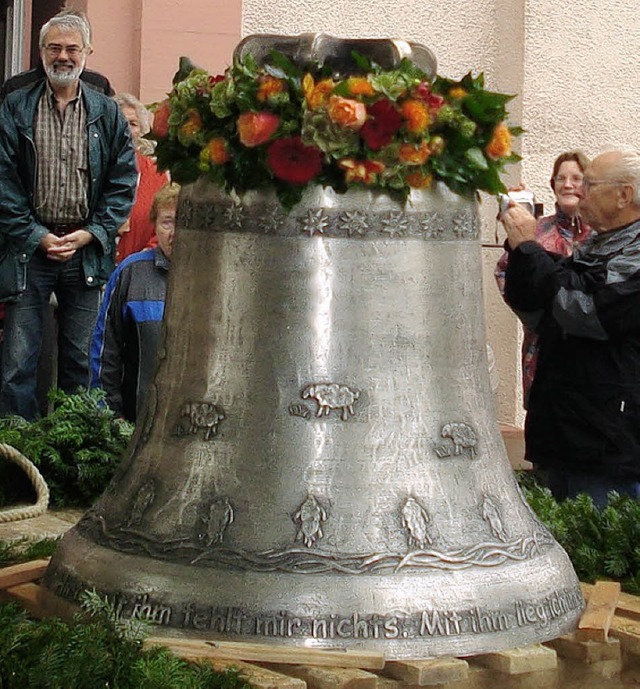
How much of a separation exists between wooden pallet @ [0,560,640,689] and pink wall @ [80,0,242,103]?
435 cm

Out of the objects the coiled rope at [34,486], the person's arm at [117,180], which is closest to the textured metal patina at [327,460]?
the coiled rope at [34,486]

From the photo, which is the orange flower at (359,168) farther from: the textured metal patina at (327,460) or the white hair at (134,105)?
the white hair at (134,105)

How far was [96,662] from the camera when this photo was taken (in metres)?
2.40

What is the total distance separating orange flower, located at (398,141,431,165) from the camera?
8.84 feet

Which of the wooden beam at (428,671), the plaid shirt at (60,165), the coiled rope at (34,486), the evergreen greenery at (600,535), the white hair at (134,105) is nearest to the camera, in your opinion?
the wooden beam at (428,671)

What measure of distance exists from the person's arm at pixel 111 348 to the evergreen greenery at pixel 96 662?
2880mm

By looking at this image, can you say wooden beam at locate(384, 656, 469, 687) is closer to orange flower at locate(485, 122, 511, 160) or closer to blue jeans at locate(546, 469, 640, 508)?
orange flower at locate(485, 122, 511, 160)

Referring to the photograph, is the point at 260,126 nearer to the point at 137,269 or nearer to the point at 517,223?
the point at 517,223

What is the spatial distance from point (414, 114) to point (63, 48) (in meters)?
3.75

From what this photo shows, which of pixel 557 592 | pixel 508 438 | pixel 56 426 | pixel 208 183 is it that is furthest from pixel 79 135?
pixel 557 592

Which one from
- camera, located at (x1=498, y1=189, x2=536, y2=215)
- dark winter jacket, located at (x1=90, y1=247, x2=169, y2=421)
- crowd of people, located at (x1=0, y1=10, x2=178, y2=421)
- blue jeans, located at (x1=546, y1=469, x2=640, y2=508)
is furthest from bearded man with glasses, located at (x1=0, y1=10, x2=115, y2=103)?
blue jeans, located at (x1=546, y1=469, x2=640, y2=508)

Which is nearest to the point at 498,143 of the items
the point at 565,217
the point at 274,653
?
the point at 274,653

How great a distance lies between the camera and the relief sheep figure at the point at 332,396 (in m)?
2.71

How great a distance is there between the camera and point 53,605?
2838mm
